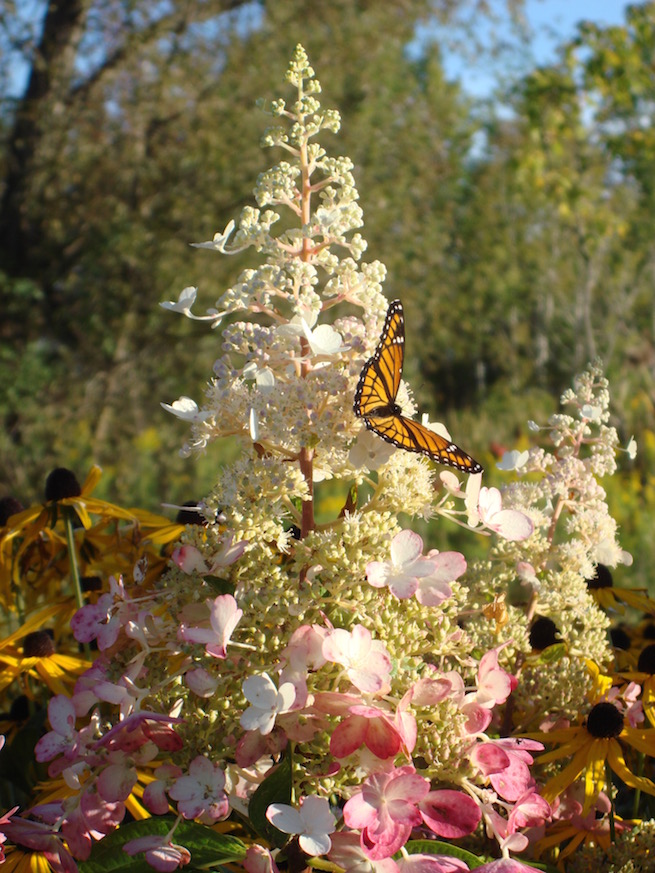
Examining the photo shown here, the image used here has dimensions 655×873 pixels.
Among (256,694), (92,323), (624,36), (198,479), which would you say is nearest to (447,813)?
(256,694)

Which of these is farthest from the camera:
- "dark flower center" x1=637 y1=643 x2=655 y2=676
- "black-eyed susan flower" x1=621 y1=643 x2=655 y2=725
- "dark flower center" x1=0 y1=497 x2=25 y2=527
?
"dark flower center" x1=0 y1=497 x2=25 y2=527

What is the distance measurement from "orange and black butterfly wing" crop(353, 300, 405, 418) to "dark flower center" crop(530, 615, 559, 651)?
2.20ft

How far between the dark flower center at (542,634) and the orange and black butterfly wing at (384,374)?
0.67 m

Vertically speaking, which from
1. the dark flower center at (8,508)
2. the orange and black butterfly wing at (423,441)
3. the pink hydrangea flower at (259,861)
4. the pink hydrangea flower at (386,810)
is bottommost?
the dark flower center at (8,508)

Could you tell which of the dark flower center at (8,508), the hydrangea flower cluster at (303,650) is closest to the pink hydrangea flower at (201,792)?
the hydrangea flower cluster at (303,650)

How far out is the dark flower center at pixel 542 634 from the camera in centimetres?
172

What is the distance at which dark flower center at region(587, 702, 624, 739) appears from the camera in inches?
55.9

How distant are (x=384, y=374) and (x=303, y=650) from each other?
40 cm

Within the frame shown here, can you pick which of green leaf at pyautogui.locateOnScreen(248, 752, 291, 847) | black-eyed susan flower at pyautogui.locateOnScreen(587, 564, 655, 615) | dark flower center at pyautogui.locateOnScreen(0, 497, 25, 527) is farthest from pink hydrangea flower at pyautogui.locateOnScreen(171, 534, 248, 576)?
dark flower center at pyautogui.locateOnScreen(0, 497, 25, 527)

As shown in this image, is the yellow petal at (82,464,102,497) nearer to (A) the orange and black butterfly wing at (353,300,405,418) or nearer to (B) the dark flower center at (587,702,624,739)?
(A) the orange and black butterfly wing at (353,300,405,418)

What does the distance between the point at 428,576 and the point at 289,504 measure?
9.8 inches

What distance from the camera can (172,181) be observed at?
8.62 m

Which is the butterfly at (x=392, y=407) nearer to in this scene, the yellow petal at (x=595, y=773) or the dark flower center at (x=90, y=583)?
the yellow petal at (x=595, y=773)

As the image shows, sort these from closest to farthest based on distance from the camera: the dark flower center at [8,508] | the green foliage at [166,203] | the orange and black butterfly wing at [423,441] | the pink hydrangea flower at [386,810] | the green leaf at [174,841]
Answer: the pink hydrangea flower at [386,810] → the green leaf at [174,841] → the orange and black butterfly wing at [423,441] → the dark flower center at [8,508] → the green foliage at [166,203]
